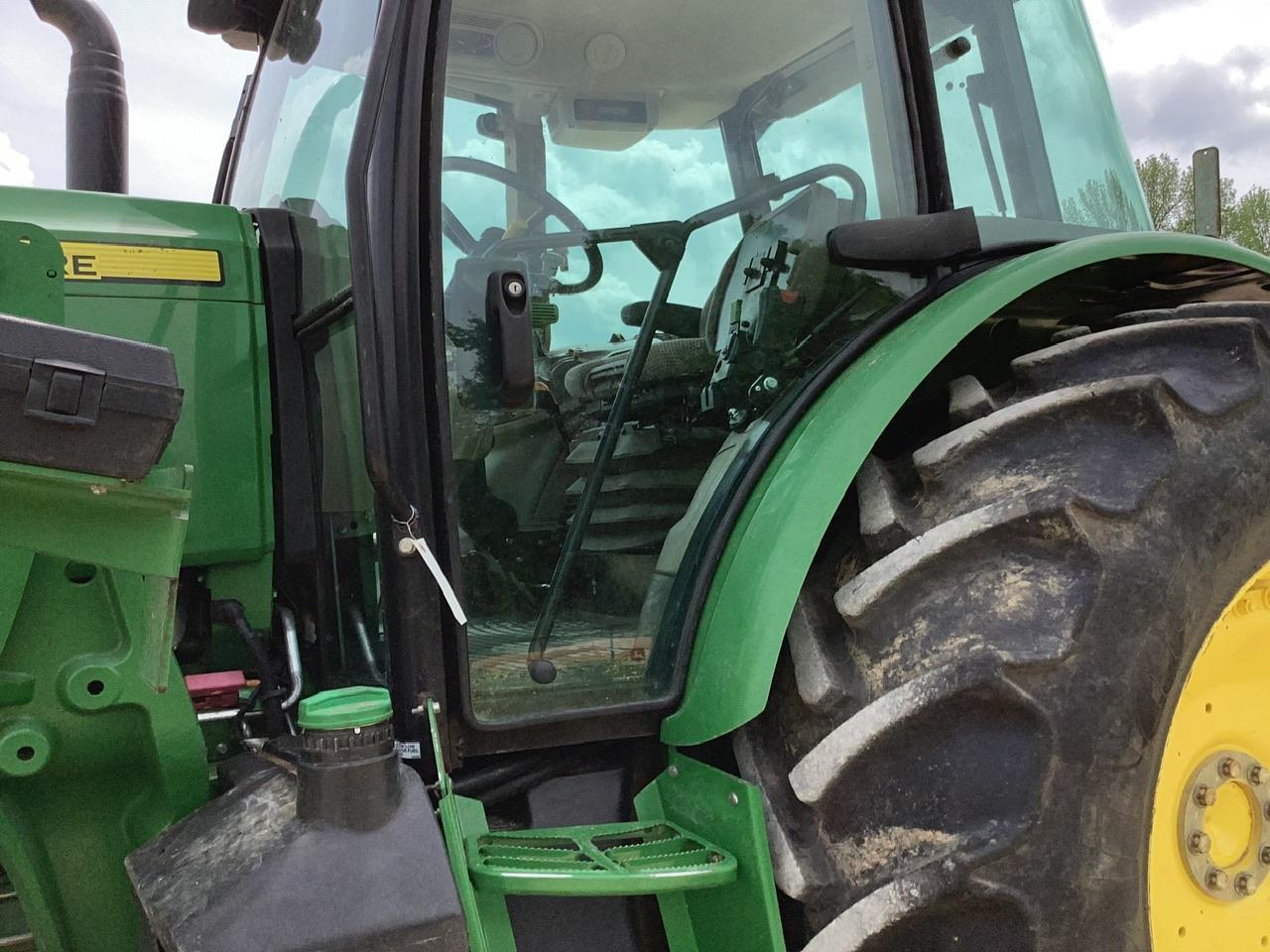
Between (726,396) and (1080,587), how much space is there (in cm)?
57

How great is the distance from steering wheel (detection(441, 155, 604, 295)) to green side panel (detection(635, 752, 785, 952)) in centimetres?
67

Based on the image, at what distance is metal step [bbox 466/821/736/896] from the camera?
1261 millimetres

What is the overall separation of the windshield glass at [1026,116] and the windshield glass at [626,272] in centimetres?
15

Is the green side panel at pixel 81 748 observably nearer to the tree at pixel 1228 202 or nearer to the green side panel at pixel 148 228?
the green side panel at pixel 148 228

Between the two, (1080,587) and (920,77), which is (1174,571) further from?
(920,77)

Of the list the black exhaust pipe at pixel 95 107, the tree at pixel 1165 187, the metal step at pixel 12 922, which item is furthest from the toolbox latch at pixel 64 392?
the tree at pixel 1165 187

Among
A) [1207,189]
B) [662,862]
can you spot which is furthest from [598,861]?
[1207,189]

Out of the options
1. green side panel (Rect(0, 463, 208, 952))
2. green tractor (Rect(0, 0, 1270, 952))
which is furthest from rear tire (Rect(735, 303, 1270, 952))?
green side panel (Rect(0, 463, 208, 952))

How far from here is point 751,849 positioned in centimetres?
133

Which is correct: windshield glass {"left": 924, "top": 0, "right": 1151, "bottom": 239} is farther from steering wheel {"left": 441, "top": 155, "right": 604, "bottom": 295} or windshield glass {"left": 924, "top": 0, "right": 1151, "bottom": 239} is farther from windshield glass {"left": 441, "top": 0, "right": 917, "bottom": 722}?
steering wheel {"left": 441, "top": 155, "right": 604, "bottom": 295}

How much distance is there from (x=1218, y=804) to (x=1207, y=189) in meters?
1.61

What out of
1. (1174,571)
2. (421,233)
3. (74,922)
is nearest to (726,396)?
(421,233)

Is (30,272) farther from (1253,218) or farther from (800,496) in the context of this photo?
(1253,218)

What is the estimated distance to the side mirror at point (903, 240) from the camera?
1648 mm
